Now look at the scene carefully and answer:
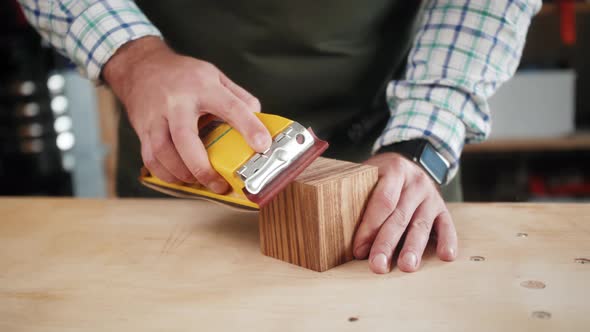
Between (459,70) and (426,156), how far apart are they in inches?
6.3

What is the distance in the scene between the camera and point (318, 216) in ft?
1.88

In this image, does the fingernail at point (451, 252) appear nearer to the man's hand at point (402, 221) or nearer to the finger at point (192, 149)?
the man's hand at point (402, 221)

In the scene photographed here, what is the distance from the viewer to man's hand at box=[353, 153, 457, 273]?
58 centimetres

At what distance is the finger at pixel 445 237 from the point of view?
1.94 ft

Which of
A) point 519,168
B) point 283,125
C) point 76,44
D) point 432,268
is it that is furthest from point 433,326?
point 519,168

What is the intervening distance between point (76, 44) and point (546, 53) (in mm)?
1688

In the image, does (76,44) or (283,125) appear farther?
(76,44)

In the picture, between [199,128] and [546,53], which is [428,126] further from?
[546,53]

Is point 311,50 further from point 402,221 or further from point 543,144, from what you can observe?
→ point 543,144

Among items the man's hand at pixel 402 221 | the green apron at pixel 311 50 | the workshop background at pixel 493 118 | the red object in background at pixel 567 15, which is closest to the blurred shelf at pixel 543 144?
the workshop background at pixel 493 118

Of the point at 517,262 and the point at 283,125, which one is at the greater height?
the point at 283,125

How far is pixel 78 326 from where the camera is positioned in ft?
1.58

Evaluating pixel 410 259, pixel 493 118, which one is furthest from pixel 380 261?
pixel 493 118

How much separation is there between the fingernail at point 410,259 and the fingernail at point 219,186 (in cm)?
20
